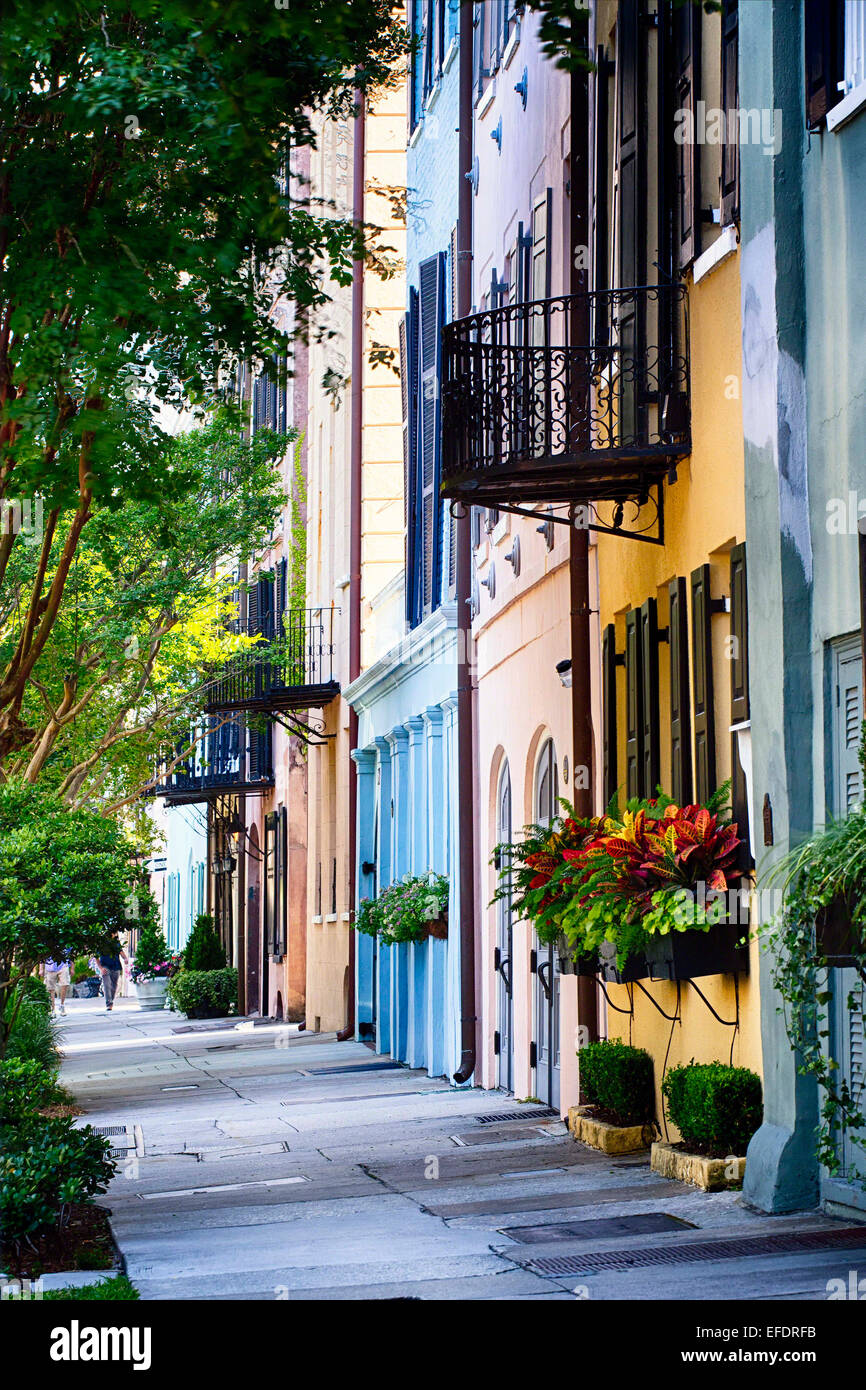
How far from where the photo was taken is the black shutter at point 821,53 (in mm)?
9062

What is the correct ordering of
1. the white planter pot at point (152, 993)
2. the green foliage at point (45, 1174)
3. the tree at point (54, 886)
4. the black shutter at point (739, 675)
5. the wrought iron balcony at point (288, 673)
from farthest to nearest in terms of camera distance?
the white planter pot at point (152, 993)
the wrought iron balcony at point (288, 673)
the tree at point (54, 886)
the black shutter at point (739, 675)
the green foliage at point (45, 1174)

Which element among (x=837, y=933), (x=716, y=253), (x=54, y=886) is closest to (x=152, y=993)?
(x=54, y=886)

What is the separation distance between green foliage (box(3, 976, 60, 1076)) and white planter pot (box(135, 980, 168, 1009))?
74.3ft

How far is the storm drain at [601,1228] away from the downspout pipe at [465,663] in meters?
8.61

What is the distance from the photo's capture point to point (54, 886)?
12.9 m

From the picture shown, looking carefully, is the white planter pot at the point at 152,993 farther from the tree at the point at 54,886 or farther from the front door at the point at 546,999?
the tree at the point at 54,886

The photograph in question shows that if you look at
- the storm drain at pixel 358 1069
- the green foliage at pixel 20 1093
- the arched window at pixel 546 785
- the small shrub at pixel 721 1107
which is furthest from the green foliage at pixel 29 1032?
the small shrub at pixel 721 1107

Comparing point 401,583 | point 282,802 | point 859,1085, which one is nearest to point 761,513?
point 859,1085

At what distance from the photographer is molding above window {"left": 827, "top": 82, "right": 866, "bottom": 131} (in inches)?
336

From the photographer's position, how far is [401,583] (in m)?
22.5

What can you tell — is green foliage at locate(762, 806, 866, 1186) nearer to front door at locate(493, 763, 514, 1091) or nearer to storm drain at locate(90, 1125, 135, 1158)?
storm drain at locate(90, 1125, 135, 1158)

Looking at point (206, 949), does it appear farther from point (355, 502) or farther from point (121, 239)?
point (121, 239)

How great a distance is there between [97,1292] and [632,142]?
7.90 metres

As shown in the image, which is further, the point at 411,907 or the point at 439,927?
the point at 411,907
